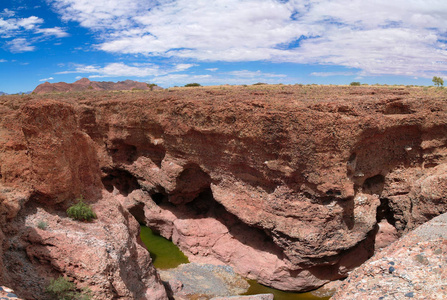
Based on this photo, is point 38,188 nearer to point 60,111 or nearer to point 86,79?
point 60,111

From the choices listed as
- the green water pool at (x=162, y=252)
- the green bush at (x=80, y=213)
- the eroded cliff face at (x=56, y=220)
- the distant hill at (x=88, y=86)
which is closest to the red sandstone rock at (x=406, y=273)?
the eroded cliff face at (x=56, y=220)

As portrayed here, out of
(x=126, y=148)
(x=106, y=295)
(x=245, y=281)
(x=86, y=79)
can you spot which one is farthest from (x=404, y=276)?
(x=86, y=79)

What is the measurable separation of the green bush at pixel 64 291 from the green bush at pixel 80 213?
1.96 metres

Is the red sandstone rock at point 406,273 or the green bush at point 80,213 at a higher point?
the green bush at point 80,213

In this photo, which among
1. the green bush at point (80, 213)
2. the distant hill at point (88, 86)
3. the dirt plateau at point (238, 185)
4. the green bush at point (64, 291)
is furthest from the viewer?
the distant hill at point (88, 86)

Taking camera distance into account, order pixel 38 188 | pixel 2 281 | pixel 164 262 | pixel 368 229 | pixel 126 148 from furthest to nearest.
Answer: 1. pixel 126 148
2. pixel 164 262
3. pixel 368 229
4. pixel 38 188
5. pixel 2 281

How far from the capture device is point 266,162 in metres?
10.4

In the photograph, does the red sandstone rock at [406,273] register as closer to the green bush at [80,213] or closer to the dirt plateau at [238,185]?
the dirt plateau at [238,185]

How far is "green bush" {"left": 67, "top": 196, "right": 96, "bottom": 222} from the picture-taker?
816 centimetres

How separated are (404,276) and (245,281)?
22.5 feet

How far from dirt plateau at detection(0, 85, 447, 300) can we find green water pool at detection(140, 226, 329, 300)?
0.28m

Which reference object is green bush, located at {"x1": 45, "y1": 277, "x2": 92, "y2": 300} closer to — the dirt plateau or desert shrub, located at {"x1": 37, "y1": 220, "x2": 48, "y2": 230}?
the dirt plateau

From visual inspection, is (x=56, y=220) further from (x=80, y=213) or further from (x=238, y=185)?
(x=238, y=185)

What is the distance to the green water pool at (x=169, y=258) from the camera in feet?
35.8
